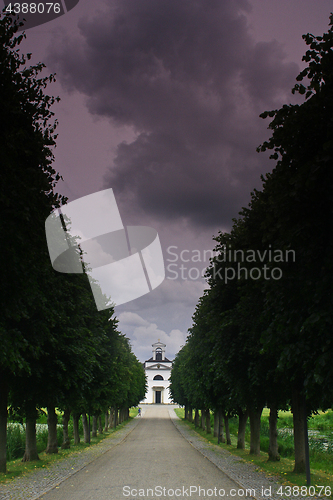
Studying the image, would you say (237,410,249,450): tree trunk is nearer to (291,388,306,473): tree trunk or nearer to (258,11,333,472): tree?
(291,388,306,473): tree trunk

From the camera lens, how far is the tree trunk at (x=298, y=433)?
1493 cm

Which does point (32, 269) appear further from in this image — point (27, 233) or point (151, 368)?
point (151, 368)

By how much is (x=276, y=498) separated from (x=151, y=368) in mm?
145631

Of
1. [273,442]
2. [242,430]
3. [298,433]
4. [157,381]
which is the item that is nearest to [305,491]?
[298,433]

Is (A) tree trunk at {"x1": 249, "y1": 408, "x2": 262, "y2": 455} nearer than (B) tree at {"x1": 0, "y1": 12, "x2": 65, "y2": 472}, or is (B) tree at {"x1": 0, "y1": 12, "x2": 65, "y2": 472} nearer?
(B) tree at {"x1": 0, "y1": 12, "x2": 65, "y2": 472}

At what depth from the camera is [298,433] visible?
15148 millimetres

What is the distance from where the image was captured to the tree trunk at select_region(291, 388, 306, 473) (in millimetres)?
14930

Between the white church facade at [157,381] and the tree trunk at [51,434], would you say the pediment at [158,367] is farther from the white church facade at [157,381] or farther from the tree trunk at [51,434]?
the tree trunk at [51,434]

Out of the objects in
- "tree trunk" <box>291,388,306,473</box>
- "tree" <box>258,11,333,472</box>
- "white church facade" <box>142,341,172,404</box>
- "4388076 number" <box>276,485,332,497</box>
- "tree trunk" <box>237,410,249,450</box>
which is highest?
"tree" <box>258,11,333,472</box>

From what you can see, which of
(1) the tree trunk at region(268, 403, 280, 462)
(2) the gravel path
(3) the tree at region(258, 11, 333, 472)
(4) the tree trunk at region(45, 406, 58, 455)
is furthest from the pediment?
(3) the tree at region(258, 11, 333, 472)

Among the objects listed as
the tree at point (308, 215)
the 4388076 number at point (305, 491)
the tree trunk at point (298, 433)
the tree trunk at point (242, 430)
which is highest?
the tree at point (308, 215)

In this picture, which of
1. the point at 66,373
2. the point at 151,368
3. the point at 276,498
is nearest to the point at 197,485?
the point at 276,498

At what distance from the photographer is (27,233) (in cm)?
1205

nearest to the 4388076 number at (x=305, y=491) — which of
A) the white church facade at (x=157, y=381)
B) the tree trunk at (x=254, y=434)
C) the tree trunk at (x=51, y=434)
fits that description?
the tree trunk at (x=254, y=434)
